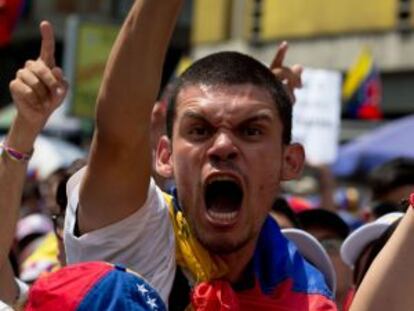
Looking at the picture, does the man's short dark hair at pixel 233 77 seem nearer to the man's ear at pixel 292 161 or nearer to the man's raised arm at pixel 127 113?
the man's ear at pixel 292 161

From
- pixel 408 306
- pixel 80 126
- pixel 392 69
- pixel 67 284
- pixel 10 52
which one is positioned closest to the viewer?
pixel 67 284

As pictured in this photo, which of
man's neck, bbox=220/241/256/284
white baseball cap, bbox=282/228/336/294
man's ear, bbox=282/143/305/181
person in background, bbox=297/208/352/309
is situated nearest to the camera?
man's neck, bbox=220/241/256/284

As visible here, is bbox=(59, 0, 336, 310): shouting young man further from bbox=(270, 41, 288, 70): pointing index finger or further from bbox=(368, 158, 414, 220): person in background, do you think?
bbox=(368, 158, 414, 220): person in background

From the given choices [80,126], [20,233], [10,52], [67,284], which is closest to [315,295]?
[67,284]

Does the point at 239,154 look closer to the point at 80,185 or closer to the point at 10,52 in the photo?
the point at 80,185

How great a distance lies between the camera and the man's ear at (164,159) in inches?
107

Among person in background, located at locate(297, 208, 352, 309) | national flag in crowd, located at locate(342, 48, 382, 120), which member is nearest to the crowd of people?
person in background, located at locate(297, 208, 352, 309)

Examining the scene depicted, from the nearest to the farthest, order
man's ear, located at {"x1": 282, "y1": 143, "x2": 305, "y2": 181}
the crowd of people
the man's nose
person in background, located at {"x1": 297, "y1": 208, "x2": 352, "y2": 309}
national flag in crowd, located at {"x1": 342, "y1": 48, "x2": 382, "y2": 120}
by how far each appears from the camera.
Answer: the crowd of people
the man's nose
man's ear, located at {"x1": 282, "y1": 143, "x2": 305, "y2": 181}
person in background, located at {"x1": 297, "y1": 208, "x2": 352, "y2": 309}
national flag in crowd, located at {"x1": 342, "y1": 48, "x2": 382, "y2": 120}

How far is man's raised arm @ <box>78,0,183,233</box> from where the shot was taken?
2.36 m

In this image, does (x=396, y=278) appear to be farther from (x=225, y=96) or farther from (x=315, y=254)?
(x=315, y=254)

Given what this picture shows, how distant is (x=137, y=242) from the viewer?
8.14 feet

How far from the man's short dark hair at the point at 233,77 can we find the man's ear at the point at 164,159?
2cm

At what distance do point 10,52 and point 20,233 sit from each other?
22058 mm

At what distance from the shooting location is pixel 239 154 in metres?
2.58
